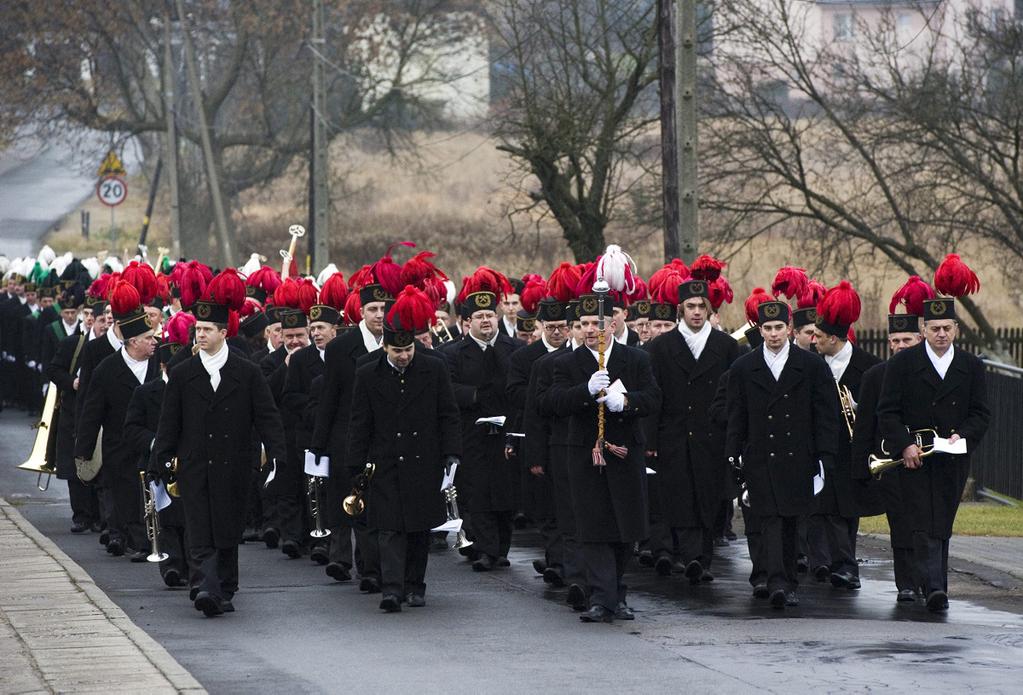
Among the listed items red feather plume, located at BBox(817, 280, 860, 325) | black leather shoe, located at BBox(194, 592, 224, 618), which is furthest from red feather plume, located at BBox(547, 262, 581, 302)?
black leather shoe, located at BBox(194, 592, 224, 618)

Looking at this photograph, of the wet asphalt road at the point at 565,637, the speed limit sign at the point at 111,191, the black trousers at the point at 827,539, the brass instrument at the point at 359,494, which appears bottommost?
the wet asphalt road at the point at 565,637

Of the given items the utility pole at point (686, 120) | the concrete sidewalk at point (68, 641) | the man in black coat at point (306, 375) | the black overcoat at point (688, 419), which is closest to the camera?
the concrete sidewalk at point (68, 641)

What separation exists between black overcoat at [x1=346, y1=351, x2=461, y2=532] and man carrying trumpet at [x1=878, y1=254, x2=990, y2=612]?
2767 mm

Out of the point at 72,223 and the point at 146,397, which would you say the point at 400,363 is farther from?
the point at 72,223

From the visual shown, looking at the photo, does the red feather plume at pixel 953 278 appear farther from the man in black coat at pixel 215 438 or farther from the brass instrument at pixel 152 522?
the brass instrument at pixel 152 522

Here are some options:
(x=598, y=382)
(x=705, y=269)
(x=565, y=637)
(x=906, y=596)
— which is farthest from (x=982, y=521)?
(x=565, y=637)

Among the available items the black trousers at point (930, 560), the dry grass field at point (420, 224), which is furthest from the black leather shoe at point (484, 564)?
the dry grass field at point (420, 224)

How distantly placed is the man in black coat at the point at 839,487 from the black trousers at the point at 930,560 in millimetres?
983

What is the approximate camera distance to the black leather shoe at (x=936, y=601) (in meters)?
12.3

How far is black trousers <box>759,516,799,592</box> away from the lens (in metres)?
12.5

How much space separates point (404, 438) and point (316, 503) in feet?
9.53

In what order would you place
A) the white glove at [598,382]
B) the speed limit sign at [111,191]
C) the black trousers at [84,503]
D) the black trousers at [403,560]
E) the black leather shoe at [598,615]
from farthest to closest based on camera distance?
the speed limit sign at [111,191] < the black trousers at [84,503] < the black trousers at [403,560] < the white glove at [598,382] < the black leather shoe at [598,615]

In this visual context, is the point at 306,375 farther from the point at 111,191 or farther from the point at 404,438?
the point at 111,191

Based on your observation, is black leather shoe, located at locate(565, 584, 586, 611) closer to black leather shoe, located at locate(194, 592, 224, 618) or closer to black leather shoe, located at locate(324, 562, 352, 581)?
black leather shoe, located at locate(324, 562, 352, 581)
